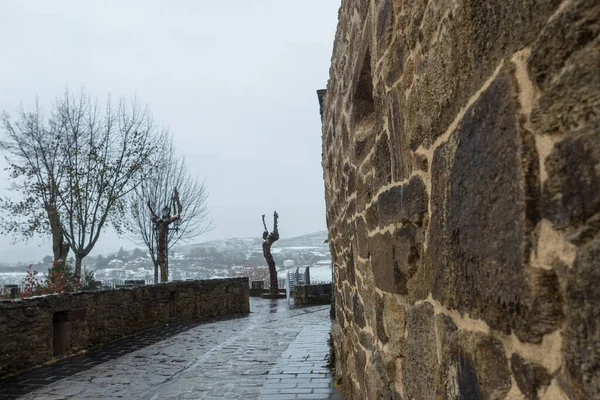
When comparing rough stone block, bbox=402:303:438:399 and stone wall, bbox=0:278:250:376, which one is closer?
rough stone block, bbox=402:303:438:399

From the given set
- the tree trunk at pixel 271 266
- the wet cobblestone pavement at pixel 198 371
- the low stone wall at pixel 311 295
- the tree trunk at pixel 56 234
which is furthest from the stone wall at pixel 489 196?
the tree trunk at pixel 271 266

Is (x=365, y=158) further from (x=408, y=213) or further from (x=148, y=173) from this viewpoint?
(x=148, y=173)

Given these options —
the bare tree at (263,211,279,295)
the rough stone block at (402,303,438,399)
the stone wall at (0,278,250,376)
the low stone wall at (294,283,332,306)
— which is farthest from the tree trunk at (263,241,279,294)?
the rough stone block at (402,303,438,399)

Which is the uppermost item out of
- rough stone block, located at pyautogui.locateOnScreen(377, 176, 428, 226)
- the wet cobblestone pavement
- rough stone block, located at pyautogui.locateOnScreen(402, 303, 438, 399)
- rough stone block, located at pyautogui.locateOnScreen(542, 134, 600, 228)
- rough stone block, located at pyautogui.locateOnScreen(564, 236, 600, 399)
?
rough stone block, located at pyautogui.locateOnScreen(377, 176, 428, 226)

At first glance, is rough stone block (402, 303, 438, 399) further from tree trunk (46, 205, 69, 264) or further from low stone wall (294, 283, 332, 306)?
tree trunk (46, 205, 69, 264)

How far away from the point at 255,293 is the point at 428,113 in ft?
70.3

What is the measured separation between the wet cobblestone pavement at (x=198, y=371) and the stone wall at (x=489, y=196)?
3293 mm

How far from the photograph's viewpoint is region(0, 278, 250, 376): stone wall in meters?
6.41

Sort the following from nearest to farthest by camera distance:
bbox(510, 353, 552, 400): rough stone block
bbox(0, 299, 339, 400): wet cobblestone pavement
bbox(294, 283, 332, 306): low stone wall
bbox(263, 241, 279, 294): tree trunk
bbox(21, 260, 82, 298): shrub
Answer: bbox(510, 353, 552, 400): rough stone block → bbox(0, 299, 339, 400): wet cobblestone pavement → bbox(21, 260, 82, 298): shrub → bbox(294, 283, 332, 306): low stone wall → bbox(263, 241, 279, 294): tree trunk

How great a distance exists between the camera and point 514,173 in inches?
32.6

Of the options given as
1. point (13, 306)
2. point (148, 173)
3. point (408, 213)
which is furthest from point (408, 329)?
point (148, 173)

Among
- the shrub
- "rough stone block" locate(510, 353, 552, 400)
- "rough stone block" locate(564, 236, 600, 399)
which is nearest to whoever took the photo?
"rough stone block" locate(564, 236, 600, 399)

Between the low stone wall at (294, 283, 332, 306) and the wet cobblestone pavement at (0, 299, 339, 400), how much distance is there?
22.2 ft

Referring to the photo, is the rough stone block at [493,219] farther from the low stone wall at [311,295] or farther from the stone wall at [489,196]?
the low stone wall at [311,295]
